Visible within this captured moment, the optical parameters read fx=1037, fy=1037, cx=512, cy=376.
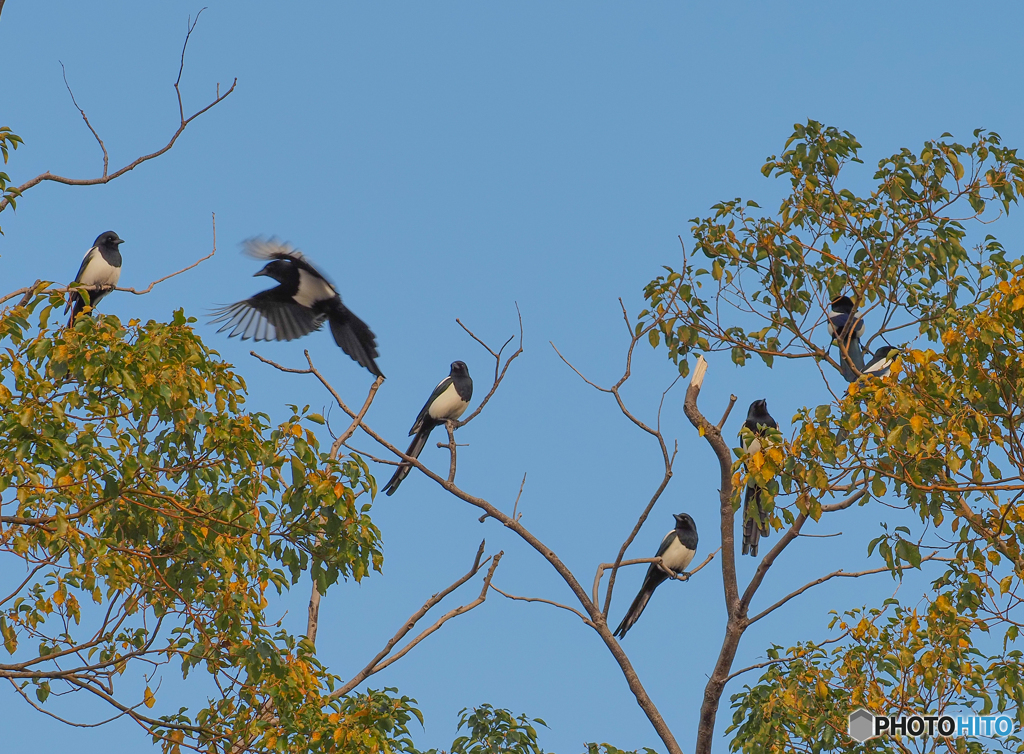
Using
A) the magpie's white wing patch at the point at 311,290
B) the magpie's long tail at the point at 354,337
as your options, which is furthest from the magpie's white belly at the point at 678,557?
the magpie's white wing patch at the point at 311,290

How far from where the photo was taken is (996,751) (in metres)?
5.25

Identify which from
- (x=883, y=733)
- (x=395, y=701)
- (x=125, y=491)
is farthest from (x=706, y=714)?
(x=125, y=491)

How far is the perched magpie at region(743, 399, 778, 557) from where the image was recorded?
433 centimetres

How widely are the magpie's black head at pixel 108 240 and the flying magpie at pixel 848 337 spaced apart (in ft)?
15.8

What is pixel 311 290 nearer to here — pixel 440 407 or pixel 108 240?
pixel 440 407

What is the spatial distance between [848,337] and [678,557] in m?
2.45

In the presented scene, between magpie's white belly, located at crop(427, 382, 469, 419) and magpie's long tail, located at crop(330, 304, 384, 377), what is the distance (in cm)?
56

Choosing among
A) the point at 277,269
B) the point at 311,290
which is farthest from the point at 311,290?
the point at 277,269

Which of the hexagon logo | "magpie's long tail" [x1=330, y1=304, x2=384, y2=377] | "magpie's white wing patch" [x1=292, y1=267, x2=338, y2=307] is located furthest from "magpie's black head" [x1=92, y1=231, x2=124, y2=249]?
the hexagon logo

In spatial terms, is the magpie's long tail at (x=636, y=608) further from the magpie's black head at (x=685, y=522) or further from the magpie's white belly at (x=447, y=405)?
the magpie's white belly at (x=447, y=405)

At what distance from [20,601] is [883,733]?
4190 mm

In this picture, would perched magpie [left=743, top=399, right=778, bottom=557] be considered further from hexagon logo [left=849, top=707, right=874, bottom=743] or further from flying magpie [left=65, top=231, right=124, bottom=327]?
flying magpie [left=65, top=231, right=124, bottom=327]

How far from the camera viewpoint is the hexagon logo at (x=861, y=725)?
16.6 ft

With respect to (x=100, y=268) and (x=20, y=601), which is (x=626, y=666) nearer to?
(x=20, y=601)
